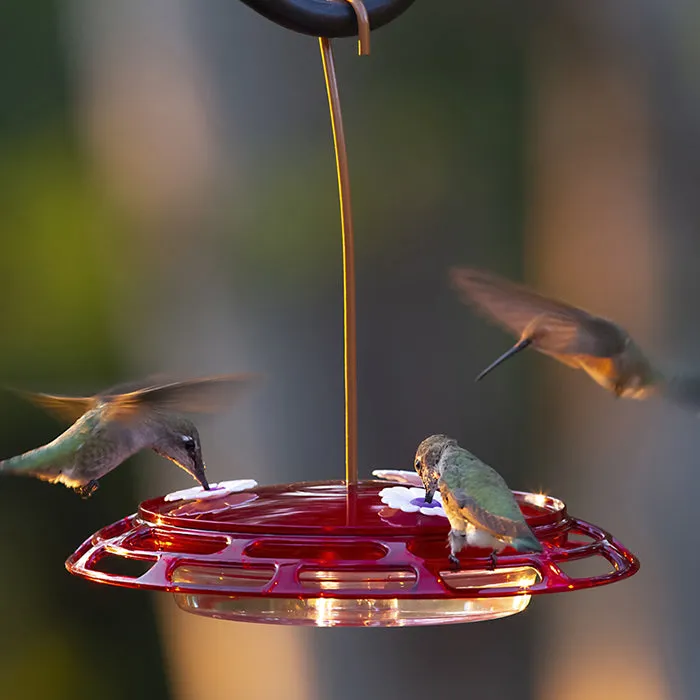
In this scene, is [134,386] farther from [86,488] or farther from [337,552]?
[337,552]

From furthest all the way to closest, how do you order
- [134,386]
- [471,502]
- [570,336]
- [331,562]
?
[570,336]
[134,386]
[471,502]
[331,562]

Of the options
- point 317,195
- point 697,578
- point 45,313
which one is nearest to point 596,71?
point 317,195

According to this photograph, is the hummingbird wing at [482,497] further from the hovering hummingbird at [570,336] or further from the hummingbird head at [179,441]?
the hummingbird head at [179,441]

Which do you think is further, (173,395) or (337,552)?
(173,395)

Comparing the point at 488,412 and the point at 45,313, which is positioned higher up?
the point at 45,313

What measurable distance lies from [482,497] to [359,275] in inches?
89.2

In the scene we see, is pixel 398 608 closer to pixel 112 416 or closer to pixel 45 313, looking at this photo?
pixel 112 416

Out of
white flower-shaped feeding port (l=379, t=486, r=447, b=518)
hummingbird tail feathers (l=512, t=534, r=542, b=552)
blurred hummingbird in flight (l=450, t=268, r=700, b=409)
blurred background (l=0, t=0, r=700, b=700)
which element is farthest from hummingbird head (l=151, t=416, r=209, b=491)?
blurred background (l=0, t=0, r=700, b=700)

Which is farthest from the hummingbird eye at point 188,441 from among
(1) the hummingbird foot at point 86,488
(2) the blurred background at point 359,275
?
(2) the blurred background at point 359,275

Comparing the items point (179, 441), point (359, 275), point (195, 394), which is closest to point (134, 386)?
point (179, 441)

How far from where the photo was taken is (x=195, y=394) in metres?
2.34

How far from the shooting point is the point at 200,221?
4.23 metres

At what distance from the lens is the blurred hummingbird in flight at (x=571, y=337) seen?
8.99 feet

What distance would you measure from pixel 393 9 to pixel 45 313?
9.16ft
